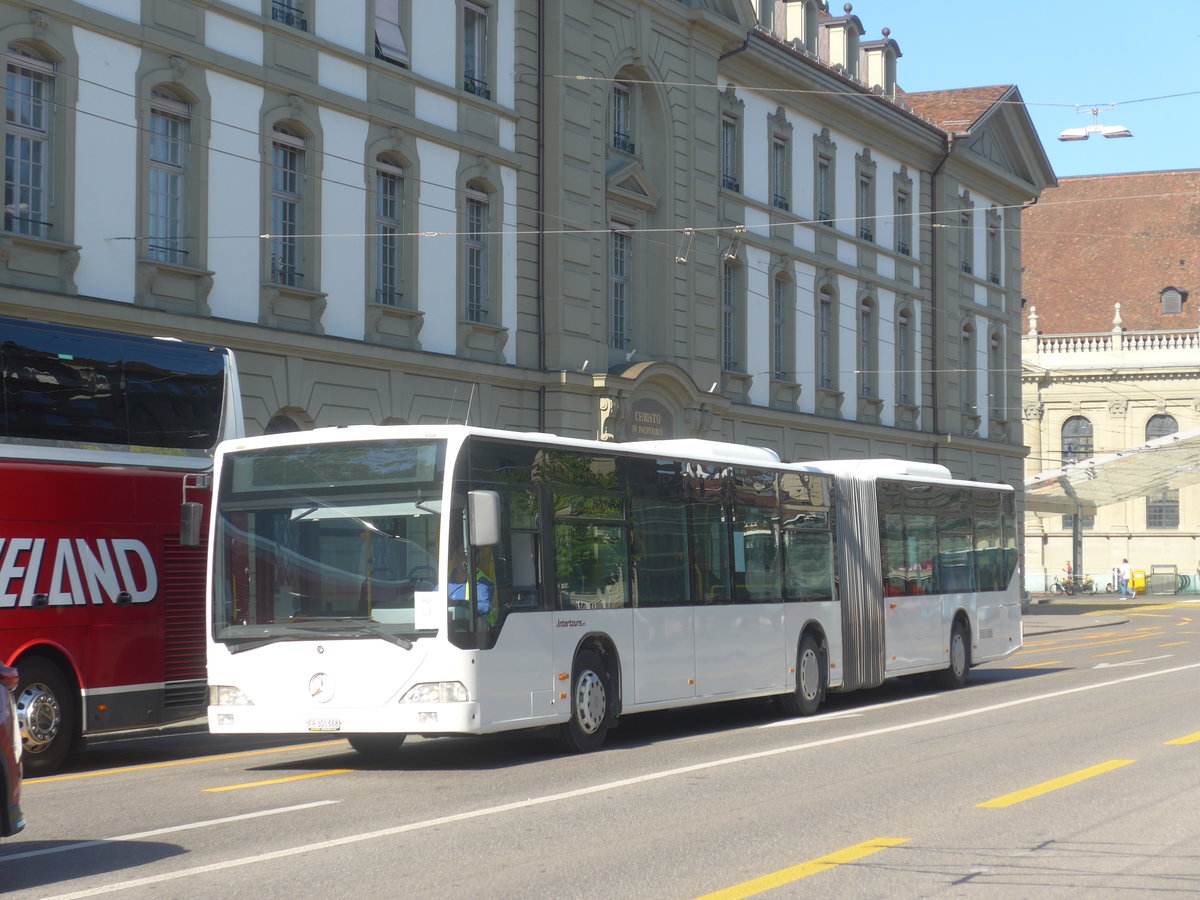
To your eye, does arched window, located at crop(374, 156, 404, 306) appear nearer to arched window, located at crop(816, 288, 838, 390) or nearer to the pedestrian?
arched window, located at crop(816, 288, 838, 390)

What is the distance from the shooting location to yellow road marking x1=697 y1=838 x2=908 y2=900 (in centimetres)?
793

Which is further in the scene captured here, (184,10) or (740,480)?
(184,10)

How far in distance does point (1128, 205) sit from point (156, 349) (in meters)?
83.2

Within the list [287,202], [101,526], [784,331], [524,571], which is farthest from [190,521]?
[784,331]

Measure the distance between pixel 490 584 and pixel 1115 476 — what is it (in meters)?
51.7

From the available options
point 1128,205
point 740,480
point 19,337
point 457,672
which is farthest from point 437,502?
point 1128,205

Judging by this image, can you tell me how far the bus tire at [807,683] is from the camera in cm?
1931

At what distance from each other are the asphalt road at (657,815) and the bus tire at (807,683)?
1.50 m

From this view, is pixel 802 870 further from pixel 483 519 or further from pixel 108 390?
pixel 108 390

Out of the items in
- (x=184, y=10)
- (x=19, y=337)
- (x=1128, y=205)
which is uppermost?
(x=1128, y=205)

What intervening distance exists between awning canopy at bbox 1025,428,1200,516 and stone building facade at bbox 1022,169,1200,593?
20198 millimetres

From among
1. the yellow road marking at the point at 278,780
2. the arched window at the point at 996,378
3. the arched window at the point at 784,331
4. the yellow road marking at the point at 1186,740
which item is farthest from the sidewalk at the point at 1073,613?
the yellow road marking at the point at 278,780

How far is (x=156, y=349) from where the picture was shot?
15984 millimetres

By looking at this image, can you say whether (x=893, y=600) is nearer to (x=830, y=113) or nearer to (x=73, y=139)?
(x=73, y=139)
